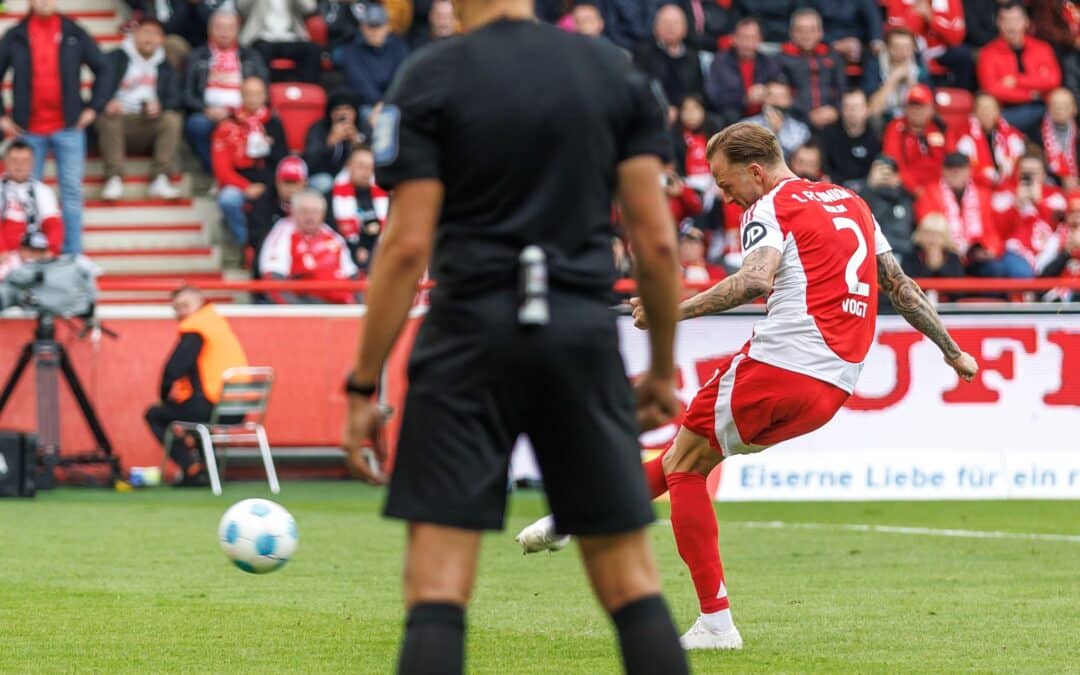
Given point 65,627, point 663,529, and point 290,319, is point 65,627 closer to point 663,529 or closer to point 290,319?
point 663,529

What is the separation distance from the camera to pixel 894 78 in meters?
20.7

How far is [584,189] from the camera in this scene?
4.55m

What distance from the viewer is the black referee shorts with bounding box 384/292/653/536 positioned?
449cm

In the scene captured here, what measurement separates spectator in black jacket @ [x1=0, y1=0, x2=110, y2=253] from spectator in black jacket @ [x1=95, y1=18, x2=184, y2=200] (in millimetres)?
775

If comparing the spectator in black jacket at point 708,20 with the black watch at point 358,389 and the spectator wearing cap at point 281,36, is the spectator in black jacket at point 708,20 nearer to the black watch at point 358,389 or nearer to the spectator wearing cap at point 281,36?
the spectator wearing cap at point 281,36

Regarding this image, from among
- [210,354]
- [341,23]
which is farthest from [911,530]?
[341,23]

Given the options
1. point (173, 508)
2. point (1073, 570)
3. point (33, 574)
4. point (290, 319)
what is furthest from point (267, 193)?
point (1073, 570)

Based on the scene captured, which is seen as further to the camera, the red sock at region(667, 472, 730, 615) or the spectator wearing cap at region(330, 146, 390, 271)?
the spectator wearing cap at region(330, 146, 390, 271)

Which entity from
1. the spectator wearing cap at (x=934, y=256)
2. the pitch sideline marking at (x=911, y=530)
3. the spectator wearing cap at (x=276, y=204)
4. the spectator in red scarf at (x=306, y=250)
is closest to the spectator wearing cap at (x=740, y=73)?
the spectator wearing cap at (x=934, y=256)

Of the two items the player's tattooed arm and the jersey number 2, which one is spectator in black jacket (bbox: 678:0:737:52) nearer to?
the jersey number 2

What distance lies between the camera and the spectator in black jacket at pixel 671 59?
65.0ft

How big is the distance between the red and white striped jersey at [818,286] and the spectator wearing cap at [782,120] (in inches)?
450

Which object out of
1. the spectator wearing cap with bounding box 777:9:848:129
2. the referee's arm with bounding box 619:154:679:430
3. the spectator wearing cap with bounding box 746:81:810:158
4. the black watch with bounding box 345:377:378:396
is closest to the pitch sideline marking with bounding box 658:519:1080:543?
the spectator wearing cap with bounding box 746:81:810:158

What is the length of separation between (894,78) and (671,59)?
262 cm
